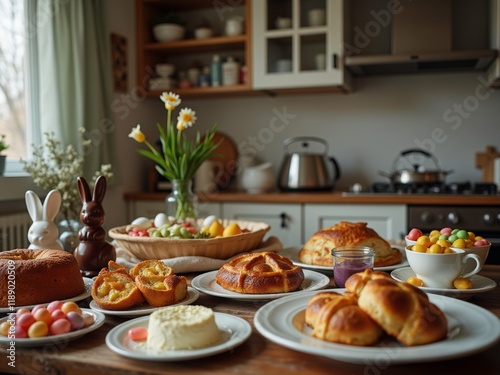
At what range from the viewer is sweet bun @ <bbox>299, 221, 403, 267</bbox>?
1271mm

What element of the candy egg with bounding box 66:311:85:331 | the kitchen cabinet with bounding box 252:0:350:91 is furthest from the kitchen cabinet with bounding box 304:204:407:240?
the candy egg with bounding box 66:311:85:331

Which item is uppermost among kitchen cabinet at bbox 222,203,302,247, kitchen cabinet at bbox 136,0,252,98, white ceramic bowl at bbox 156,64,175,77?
kitchen cabinet at bbox 136,0,252,98

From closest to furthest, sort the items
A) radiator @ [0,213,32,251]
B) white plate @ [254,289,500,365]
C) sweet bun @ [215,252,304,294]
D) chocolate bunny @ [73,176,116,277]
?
white plate @ [254,289,500,365]
sweet bun @ [215,252,304,294]
chocolate bunny @ [73,176,116,277]
radiator @ [0,213,32,251]

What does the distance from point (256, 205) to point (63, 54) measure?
1311 mm

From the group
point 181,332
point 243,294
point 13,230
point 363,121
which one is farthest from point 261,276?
point 363,121

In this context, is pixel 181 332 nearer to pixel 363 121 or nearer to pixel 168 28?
pixel 363 121

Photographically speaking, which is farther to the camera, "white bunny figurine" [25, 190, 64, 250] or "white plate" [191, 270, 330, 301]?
"white bunny figurine" [25, 190, 64, 250]

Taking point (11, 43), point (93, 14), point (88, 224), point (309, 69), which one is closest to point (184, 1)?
point (93, 14)

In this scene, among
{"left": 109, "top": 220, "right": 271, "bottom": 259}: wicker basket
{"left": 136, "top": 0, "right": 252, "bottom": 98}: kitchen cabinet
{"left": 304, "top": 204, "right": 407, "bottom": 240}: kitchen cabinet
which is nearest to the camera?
{"left": 109, "top": 220, "right": 271, "bottom": 259}: wicker basket

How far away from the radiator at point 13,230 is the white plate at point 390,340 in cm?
184

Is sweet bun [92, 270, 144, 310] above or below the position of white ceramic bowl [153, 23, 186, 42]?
below

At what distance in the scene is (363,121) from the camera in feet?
10.9

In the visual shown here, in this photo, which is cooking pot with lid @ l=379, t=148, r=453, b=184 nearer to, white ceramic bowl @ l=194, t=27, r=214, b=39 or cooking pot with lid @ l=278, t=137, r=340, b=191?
cooking pot with lid @ l=278, t=137, r=340, b=191

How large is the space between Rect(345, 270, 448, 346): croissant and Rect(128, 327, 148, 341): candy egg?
34cm
